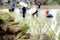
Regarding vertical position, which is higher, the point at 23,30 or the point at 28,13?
the point at 23,30

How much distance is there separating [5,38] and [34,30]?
0.58 meters

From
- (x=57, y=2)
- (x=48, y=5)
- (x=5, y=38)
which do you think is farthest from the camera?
(x=48, y=5)

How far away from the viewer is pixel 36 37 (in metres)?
3.33

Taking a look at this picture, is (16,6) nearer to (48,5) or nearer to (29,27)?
(48,5)

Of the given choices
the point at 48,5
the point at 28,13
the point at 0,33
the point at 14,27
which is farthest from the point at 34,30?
the point at 48,5

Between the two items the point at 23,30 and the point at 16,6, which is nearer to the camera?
the point at 23,30

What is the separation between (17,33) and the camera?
3467 millimetres

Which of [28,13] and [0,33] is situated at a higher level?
[0,33]

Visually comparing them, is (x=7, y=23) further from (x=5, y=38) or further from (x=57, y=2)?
(x=57, y=2)

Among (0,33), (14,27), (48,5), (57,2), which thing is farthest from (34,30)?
(48,5)

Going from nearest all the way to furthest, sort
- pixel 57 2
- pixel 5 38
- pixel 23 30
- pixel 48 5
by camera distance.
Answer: pixel 5 38 → pixel 23 30 → pixel 57 2 → pixel 48 5

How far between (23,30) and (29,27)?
241 millimetres

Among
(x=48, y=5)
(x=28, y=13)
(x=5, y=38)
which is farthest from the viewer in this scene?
(x=48, y=5)

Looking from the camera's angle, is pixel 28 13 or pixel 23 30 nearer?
pixel 23 30
